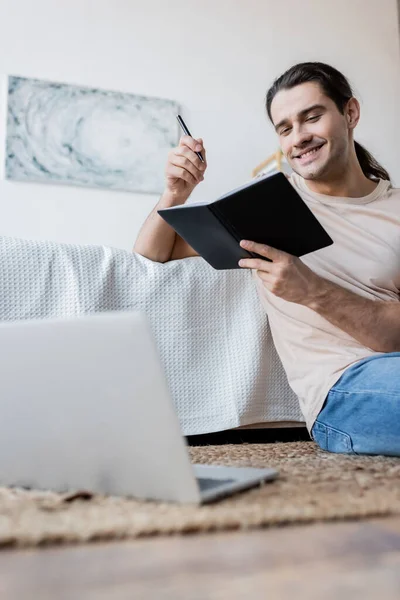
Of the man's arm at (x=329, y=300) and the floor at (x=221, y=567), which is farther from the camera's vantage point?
the man's arm at (x=329, y=300)

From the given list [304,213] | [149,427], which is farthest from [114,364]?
[304,213]

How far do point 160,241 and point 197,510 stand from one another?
1019mm

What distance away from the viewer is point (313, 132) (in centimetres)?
158

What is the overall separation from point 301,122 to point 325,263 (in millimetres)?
397

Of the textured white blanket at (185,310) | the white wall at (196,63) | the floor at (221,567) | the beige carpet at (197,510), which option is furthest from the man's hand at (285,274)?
the white wall at (196,63)

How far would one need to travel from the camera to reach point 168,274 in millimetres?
1575

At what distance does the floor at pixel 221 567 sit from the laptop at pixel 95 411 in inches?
4.0

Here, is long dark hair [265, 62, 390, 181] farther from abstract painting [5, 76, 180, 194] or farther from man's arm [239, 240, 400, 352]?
abstract painting [5, 76, 180, 194]

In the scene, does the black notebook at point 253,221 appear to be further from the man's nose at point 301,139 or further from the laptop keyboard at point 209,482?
the laptop keyboard at point 209,482

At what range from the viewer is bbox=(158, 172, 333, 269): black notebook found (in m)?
1.12

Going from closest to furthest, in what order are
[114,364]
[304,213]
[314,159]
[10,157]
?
[114,364]
[304,213]
[314,159]
[10,157]

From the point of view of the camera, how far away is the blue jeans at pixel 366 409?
118cm

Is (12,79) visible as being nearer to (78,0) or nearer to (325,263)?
(78,0)

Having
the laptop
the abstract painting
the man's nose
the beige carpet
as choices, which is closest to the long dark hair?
the man's nose
